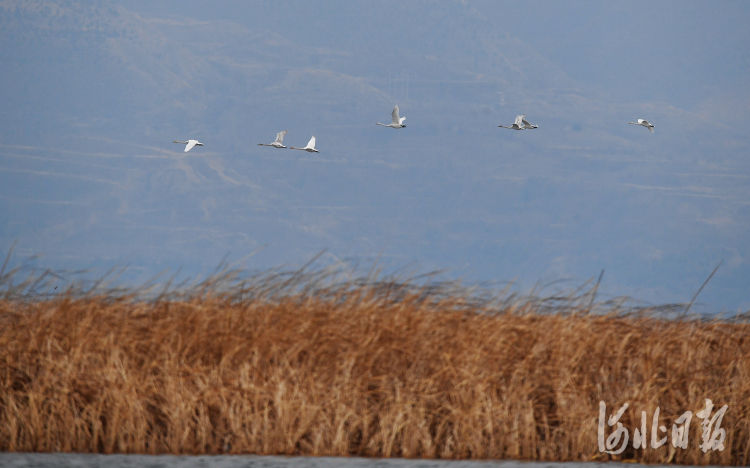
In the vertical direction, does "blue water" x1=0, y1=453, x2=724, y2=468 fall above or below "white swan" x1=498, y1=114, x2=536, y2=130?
below

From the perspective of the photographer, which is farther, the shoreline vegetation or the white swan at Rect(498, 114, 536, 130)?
the white swan at Rect(498, 114, 536, 130)

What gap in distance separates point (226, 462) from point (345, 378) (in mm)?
1460

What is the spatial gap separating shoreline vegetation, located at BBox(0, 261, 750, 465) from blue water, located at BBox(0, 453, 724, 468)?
0.37 metres

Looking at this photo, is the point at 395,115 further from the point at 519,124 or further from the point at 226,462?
the point at 226,462

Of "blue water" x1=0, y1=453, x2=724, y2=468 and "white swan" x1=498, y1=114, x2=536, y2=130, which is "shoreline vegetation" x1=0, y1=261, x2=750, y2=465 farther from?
"white swan" x1=498, y1=114, x2=536, y2=130

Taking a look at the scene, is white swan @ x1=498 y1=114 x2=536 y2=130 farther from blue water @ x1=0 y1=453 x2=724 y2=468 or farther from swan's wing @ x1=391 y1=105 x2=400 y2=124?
blue water @ x1=0 y1=453 x2=724 y2=468

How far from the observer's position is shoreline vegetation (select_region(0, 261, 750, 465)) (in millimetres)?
8188

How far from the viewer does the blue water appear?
736 cm

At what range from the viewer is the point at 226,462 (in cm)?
746

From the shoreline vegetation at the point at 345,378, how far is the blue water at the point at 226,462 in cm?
37

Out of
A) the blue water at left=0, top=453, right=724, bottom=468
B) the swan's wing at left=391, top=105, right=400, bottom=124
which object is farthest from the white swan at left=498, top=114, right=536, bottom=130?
the blue water at left=0, top=453, right=724, bottom=468

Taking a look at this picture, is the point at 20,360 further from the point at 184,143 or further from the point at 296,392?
the point at 184,143

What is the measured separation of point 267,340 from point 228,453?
4.67 feet

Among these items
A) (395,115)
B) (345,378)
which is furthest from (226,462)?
(395,115)
